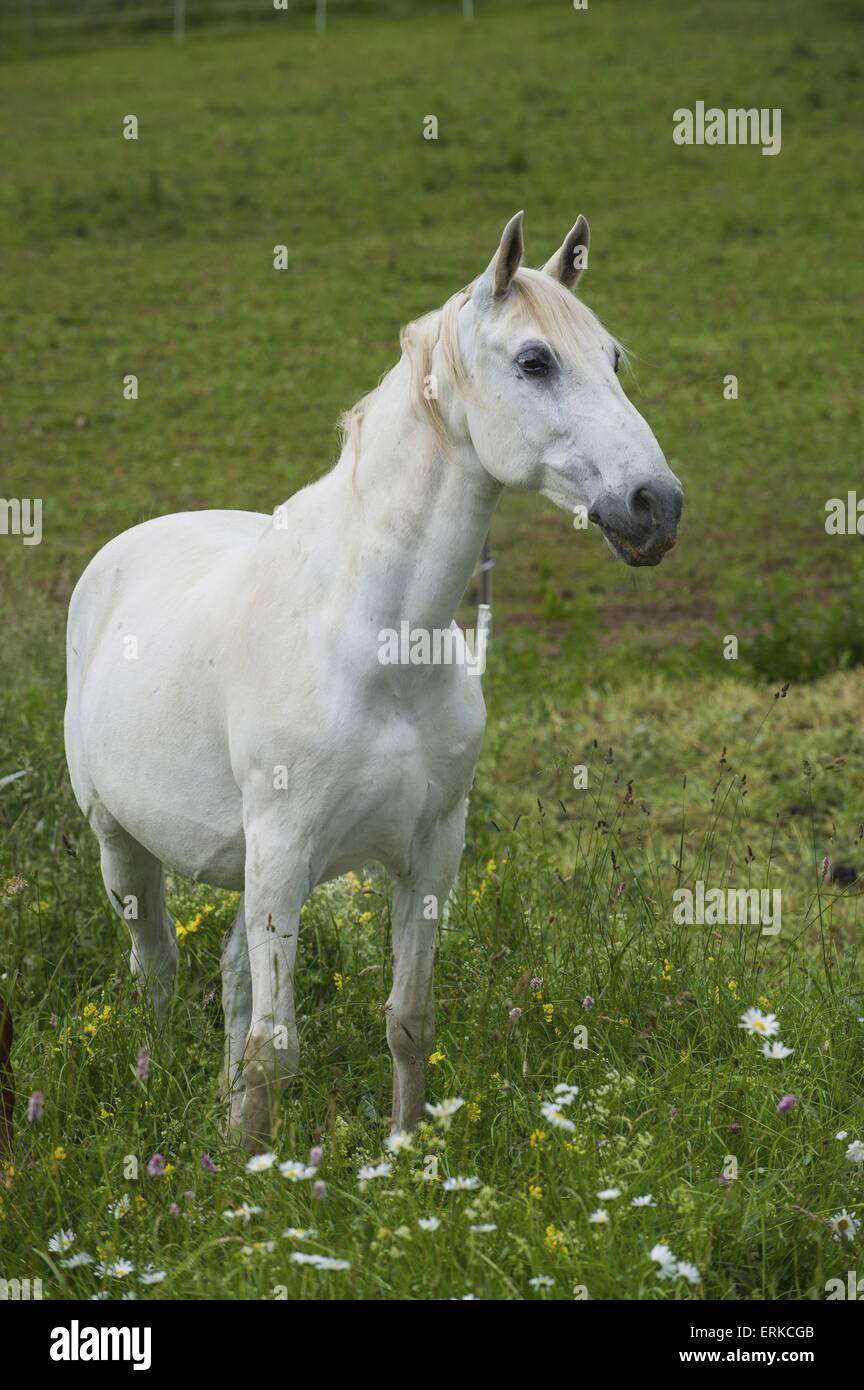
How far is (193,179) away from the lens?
19.0 m

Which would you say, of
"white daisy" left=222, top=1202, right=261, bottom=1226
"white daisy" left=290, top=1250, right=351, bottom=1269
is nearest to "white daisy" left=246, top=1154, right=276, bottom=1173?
"white daisy" left=222, top=1202, right=261, bottom=1226

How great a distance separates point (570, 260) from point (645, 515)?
2.27 feet

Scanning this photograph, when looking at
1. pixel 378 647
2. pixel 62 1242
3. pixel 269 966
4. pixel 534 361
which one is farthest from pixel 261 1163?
pixel 534 361

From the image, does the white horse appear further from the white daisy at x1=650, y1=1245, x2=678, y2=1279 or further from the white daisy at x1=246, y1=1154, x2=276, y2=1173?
the white daisy at x1=650, y1=1245, x2=678, y2=1279

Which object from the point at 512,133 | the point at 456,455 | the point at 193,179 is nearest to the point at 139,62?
the point at 193,179

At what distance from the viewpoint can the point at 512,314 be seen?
3020 millimetres

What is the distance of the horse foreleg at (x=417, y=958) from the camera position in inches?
136

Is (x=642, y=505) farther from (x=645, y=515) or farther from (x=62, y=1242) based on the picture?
(x=62, y=1242)

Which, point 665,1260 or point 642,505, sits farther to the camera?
point 642,505

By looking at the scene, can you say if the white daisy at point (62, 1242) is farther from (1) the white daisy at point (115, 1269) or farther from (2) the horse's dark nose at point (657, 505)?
(2) the horse's dark nose at point (657, 505)

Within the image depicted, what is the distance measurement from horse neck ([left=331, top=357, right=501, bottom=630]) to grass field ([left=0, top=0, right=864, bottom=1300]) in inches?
16.9

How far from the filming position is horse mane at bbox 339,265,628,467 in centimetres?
299

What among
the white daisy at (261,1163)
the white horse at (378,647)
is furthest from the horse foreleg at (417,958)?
the white daisy at (261,1163)

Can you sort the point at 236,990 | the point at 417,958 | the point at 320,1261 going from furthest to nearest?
the point at 236,990, the point at 417,958, the point at 320,1261
